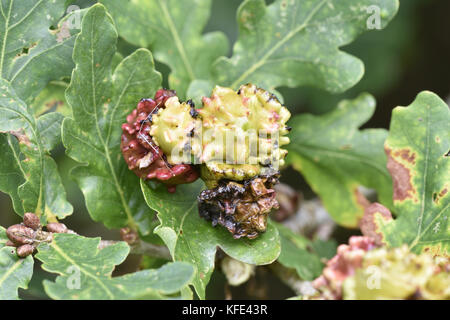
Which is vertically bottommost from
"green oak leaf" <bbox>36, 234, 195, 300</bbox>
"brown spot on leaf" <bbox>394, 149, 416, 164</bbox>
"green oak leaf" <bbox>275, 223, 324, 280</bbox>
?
"green oak leaf" <bbox>275, 223, 324, 280</bbox>

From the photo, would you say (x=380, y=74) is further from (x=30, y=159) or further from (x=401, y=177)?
(x=30, y=159)

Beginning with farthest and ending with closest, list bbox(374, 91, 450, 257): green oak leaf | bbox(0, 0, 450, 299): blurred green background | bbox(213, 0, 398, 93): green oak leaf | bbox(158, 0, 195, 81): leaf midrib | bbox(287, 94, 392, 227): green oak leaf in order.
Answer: bbox(0, 0, 450, 299): blurred green background < bbox(287, 94, 392, 227): green oak leaf < bbox(158, 0, 195, 81): leaf midrib < bbox(213, 0, 398, 93): green oak leaf < bbox(374, 91, 450, 257): green oak leaf

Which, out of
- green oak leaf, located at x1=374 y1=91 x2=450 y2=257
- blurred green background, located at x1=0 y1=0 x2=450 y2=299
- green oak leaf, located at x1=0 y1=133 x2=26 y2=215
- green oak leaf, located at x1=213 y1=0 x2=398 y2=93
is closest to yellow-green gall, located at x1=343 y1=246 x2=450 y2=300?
green oak leaf, located at x1=374 y1=91 x2=450 y2=257

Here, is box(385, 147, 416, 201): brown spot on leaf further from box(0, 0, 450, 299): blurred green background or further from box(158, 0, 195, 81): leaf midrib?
box(0, 0, 450, 299): blurred green background

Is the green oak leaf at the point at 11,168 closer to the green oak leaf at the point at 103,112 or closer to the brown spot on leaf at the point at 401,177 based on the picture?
the green oak leaf at the point at 103,112

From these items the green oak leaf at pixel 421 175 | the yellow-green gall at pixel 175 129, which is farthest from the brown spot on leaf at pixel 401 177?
the yellow-green gall at pixel 175 129
